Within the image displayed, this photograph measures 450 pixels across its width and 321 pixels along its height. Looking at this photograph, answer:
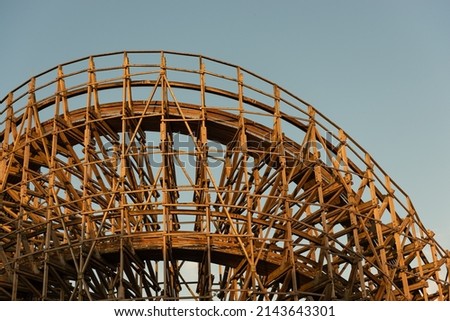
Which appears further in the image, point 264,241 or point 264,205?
point 264,205

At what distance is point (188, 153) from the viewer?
66.6 ft

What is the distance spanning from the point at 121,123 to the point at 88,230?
297 cm

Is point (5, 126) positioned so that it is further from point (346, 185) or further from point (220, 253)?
point (346, 185)

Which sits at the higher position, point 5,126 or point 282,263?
point 5,126

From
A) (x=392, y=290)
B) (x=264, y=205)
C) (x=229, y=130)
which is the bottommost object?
(x=392, y=290)

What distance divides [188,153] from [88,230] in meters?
3.11

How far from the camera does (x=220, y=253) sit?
2016 cm

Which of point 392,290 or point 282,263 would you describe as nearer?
point 282,263
